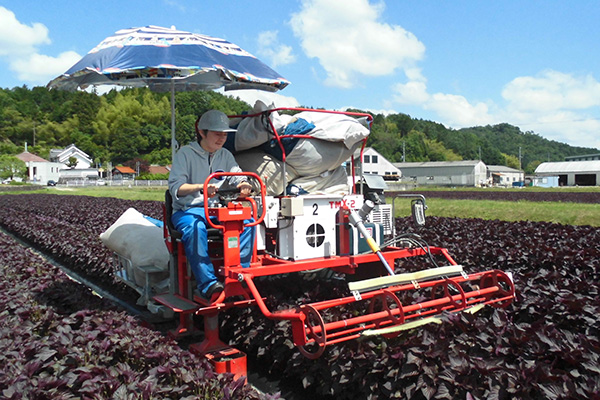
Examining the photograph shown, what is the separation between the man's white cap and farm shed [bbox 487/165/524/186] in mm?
94719

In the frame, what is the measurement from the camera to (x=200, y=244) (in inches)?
177

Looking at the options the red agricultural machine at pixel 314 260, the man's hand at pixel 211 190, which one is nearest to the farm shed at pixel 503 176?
the red agricultural machine at pixel 314 260

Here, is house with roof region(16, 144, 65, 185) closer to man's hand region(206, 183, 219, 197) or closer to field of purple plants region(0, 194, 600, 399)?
field of purple plants region(0, 194, 600, 399)

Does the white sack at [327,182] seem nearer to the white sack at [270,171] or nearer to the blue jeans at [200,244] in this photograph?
the white sack at [270,171]

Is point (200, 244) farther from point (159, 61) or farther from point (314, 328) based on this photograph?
point (159, 61)

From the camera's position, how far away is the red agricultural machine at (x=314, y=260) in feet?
14.2

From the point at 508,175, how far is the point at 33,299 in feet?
353

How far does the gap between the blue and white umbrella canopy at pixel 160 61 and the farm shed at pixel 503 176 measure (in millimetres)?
94372

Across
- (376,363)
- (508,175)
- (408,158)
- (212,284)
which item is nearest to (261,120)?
(212,284)

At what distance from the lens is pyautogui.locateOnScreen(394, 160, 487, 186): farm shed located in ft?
274

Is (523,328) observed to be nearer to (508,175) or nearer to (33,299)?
(33,299)

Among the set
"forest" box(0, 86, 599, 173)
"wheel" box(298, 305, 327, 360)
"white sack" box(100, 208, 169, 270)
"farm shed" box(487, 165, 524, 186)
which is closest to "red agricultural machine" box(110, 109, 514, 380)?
"wheel" box(298, 305, 327, 360)

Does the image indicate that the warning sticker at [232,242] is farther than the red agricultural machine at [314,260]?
Yes

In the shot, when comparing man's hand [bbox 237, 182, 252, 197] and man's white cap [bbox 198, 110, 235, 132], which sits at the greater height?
man's white cap [bbox 198, 110, 235, 132]
